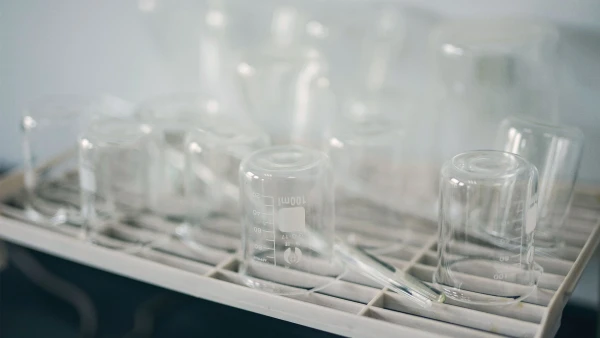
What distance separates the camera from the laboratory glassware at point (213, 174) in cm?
119

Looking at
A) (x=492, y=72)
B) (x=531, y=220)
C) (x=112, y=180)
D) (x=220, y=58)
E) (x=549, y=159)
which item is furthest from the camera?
(x=220, y=58)

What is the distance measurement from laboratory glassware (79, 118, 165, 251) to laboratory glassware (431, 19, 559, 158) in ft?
1.67

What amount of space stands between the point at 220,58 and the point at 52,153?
0.36 meters

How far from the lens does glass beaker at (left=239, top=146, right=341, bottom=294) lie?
39.4 inches

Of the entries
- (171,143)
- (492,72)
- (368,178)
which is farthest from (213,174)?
(492,72)

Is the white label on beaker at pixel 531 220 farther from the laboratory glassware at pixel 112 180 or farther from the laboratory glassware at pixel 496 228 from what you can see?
the laboratory glassware at pixel 112 180

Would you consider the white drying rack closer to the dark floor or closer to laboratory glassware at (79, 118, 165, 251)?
laboratory glassware at (79, 118, 165, 251)

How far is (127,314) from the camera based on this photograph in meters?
1.39

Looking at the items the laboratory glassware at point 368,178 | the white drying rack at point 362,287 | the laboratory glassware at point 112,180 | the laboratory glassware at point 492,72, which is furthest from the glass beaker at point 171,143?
the laboratory glassware at point 492,72

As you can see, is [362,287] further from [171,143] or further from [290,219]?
[171,143]

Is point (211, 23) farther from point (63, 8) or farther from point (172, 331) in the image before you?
point (172, 331)

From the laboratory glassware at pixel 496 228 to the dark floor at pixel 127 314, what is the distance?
1.11ft

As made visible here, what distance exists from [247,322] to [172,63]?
54 cm

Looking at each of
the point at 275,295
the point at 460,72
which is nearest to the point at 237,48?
the point at 460,72
